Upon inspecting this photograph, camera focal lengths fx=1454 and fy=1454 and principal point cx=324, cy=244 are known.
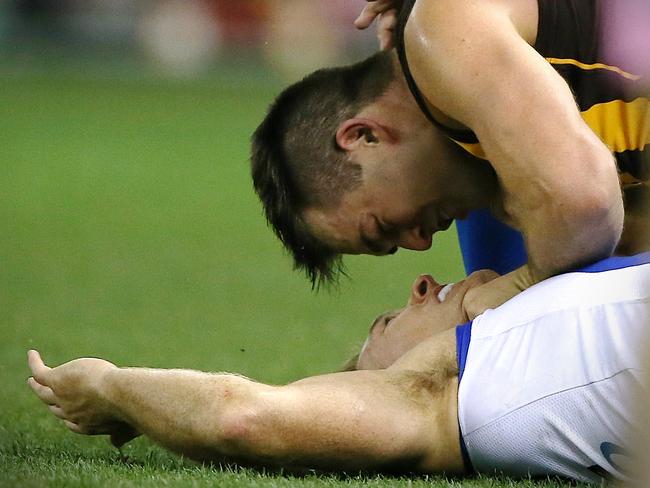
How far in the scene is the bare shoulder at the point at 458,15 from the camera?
3934 millimetres

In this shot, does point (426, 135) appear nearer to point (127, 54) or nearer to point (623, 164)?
point (623, 164)

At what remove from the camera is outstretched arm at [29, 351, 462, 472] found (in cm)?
358

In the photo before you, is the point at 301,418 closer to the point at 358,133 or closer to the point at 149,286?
the point at 358,133

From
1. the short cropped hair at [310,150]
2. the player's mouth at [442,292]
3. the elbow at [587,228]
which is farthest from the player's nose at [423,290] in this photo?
the elbow at [587,228]

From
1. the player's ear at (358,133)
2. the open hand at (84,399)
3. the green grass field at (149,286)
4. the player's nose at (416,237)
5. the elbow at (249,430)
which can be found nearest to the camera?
the elbow at (249,430)

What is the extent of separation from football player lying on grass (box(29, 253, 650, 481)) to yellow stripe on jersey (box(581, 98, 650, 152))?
0.68 metres

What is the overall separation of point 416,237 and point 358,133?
15.0 inches

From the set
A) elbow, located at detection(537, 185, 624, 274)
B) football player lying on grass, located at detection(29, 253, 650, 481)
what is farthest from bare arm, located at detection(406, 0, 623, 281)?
football player lying on grass, located at detection(29, 253, 650, 481)

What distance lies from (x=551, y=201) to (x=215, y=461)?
1099 mm

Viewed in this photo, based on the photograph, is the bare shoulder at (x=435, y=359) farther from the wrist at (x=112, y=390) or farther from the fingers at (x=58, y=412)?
the fingers at (x=58, y=412)

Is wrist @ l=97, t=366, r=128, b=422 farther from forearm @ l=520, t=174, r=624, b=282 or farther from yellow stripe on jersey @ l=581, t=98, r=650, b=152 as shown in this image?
yellow stripe on jersey @ l=581, t=98, r=650, b=152

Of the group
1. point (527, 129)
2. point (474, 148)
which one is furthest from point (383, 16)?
point (527, 129)

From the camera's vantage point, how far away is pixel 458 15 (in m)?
3.94

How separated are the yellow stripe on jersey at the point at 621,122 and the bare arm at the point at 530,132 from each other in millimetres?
493
